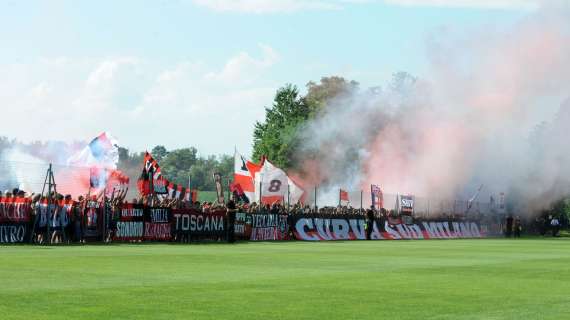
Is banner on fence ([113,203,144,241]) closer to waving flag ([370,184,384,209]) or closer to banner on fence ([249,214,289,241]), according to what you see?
banner on fence ([249,214,289,241])

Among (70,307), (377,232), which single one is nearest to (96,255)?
(70,307)

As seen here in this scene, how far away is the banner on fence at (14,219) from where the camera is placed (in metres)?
32.2

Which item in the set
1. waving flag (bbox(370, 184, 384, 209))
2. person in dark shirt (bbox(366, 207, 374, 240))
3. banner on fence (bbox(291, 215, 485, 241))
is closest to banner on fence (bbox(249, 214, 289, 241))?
banner on fence (bbox(291, 215, 485, 241))

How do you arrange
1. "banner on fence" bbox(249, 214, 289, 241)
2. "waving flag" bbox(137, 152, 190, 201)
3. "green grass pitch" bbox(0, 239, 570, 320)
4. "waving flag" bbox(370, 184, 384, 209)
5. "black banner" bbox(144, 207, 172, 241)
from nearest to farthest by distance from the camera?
1. "green grass pitch" bbox(0, 239, 570, 320)
2. "black banner" bbox(144, 207, 172, 241)
3. "waving flag" bbox(137, 152, 190, 201)
4. "banner on fence" bbox(249, 214, 289, 241)
5. "waving flag" bbox(370, 184, 384, 209)

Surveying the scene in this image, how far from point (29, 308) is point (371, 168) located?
69.6m

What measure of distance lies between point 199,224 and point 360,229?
14.4 m

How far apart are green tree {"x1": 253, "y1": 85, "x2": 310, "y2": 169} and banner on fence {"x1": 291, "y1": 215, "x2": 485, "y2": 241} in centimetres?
2957

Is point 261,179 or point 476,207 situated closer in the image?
point 261,179

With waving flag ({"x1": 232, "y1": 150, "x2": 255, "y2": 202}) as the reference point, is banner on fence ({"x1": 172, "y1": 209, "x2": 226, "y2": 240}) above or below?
below

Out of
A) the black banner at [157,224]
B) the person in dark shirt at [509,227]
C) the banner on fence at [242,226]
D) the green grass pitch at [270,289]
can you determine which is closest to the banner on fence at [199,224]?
the black banner at [157,224]

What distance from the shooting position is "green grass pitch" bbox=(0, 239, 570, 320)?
38.2ft

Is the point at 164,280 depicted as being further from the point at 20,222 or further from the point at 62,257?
the point at 20,222

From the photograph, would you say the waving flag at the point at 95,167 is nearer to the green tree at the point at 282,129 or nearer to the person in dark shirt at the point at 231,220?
the person in dark shirt at the point at 231,220

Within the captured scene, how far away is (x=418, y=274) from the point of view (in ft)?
63.5
